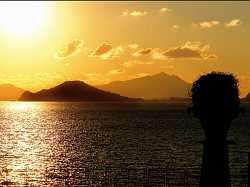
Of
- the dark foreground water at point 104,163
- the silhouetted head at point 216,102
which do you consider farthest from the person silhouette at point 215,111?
the dark foreground water at point 104,163

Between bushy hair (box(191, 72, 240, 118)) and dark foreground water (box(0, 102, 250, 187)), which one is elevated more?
bushy hair (box(191, 72, 240, 118))

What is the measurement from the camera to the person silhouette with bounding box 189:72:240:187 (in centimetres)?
2295

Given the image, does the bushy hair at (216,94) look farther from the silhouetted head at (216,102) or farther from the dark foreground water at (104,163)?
the dark foreground water at (104,163)

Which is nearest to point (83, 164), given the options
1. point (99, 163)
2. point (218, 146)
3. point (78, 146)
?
point (99, 163)

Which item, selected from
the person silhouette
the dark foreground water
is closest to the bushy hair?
the person silhouette

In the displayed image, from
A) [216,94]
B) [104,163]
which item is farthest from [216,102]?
[104,163]

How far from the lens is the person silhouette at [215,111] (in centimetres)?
2295

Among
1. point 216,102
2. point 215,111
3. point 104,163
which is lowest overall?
point 104,163

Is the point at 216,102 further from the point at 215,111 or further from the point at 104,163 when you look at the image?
the point at 104,163

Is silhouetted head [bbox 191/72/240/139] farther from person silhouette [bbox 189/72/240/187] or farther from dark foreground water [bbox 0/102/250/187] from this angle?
dark foreground water [bbox 0/102/250/187]

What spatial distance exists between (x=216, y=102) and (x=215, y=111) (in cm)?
41

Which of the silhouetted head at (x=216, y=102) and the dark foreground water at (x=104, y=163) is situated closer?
the silhouetted head at (x=216, y=102)

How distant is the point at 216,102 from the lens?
75.8 ft

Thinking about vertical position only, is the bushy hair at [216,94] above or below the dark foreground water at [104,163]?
above
